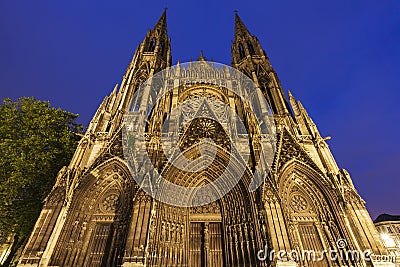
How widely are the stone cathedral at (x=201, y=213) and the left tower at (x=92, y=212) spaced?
0.14ft

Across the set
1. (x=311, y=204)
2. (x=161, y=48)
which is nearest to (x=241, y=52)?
(x=161, y=48)

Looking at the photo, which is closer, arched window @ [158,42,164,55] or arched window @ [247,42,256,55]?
arched window @ [247,42,256,55]

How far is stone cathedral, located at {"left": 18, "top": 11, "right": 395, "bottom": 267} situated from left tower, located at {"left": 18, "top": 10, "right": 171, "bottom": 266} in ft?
0.14

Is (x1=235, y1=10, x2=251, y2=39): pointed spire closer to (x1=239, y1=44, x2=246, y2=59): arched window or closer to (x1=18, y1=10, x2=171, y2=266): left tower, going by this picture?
(x1=239, y1=44, x2=246, y2=59): arched window

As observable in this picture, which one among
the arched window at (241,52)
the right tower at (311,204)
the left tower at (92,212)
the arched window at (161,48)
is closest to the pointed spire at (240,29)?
the arched window at (241,52)

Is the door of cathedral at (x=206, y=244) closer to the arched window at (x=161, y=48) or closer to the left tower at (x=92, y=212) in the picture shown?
the left tower at (x=92, y=212)

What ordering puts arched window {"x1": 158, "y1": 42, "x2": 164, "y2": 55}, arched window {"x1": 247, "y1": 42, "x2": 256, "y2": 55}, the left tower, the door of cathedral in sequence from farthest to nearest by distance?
arched window {"x1": 158, "y1": 42, "x2": 164, "y2": 55} < arched window {"x1": 247, "y1": 42, "x2": 256, "y2": 55} < the door of cathedral < the left tower

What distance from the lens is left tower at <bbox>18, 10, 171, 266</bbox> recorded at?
10.1 meters

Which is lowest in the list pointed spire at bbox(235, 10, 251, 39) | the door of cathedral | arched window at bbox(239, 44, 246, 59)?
the door of cathedral

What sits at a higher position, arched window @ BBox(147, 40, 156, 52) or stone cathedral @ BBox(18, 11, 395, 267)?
arched window @ BBox(147, 40, 156, 52)

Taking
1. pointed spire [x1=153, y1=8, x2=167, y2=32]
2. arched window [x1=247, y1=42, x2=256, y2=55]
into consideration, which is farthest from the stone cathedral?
pointed spire [x1=153, y1=8, x2=167, y2=32]

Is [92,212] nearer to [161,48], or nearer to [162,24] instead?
[161,48]

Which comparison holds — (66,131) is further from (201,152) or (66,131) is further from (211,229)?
(211,229)

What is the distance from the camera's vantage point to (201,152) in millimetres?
14266
